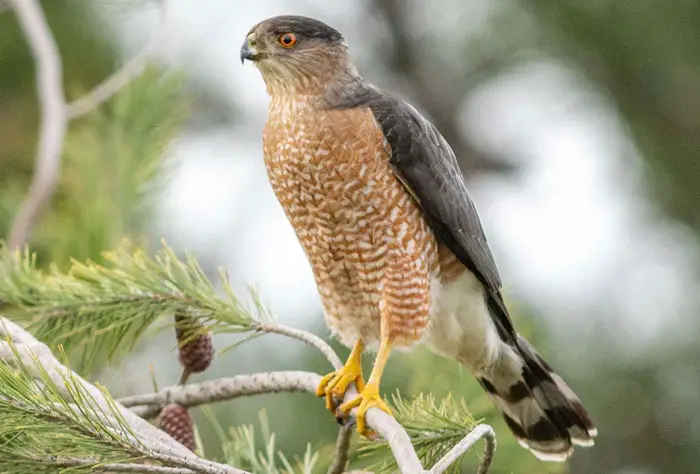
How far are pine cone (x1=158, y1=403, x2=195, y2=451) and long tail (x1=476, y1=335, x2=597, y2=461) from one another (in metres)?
1.30

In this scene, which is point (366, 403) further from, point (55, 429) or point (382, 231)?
point (55, 429)

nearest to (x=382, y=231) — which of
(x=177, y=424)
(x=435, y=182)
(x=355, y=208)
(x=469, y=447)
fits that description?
(x=355, y=208)

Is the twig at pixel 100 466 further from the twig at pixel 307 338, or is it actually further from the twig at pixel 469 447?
the twig at pixel 307 338

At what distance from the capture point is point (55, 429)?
1895 millimetres

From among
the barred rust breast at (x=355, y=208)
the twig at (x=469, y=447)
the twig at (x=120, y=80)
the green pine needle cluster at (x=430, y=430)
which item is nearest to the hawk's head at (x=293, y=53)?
the barred rust breast at (x=355, y=208)

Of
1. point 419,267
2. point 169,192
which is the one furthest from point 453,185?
point 169,192

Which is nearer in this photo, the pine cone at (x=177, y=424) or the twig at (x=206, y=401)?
the twig at (x=206, y=401)

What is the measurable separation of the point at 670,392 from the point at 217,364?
2478 millimetres

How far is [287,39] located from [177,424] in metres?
1.47

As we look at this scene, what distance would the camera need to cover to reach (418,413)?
2566 mm

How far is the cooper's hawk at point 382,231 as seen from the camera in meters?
3.17

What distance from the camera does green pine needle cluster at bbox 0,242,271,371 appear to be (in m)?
2.73

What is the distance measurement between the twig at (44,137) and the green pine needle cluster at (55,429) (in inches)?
41.2

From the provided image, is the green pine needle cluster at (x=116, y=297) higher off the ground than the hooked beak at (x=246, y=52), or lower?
lower
